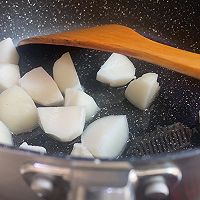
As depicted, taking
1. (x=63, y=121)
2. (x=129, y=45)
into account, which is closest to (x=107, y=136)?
(x=63, y=121)

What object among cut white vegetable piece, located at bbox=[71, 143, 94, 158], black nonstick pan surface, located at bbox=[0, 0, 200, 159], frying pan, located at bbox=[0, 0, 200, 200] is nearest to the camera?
frying pan, located at bbox=[0, 0, 200, 200]

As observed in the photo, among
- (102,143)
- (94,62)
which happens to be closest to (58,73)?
(94,62)

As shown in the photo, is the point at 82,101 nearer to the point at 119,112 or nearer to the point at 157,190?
the point at 119,112

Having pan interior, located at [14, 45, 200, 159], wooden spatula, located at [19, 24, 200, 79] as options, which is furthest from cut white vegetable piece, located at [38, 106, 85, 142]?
wooden spatula, located at [19, 24, 200, 79]

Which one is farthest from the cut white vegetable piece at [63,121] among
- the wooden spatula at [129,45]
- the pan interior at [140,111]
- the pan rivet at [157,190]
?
the pan rivet at [157,190]

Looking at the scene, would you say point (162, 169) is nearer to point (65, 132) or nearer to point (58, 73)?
point (65, 132)

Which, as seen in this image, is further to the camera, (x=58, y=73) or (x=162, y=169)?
(x=58, y=73)

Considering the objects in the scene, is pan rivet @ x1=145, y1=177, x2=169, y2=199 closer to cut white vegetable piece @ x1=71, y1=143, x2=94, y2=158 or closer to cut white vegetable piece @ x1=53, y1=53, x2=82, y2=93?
cut white vegetable piece @ x1=71, y1=143, x2=94, y2=158
